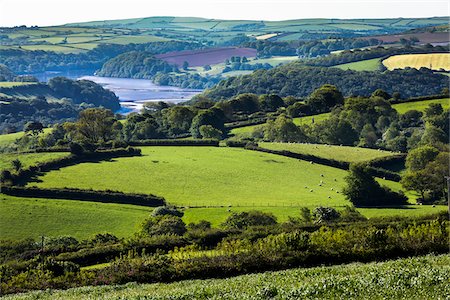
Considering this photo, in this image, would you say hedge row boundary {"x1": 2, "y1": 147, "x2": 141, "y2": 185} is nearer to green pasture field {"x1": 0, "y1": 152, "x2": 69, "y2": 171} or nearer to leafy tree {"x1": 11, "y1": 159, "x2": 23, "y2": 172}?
leafy tree {"x1": 11, "y1": 159, "x2": 23, "y2": 172}

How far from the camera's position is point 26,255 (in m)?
56.5

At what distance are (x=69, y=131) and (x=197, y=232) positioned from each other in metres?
86.5

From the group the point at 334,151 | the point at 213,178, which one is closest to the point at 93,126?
the point at 213,178

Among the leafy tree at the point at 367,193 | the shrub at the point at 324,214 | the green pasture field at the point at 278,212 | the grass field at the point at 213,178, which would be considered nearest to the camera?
the shrub at the point at 324,214

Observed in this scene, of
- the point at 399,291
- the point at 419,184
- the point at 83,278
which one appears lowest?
the point at 419,184

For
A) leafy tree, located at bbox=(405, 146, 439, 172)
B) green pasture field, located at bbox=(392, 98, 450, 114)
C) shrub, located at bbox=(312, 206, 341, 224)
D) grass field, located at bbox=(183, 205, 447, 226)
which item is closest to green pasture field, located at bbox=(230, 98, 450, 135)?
green pasture field, located at bbox=(392, 98, 450, 114)

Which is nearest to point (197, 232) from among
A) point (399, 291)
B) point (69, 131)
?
point (399, 291)

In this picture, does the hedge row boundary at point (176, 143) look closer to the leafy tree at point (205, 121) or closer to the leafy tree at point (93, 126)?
the leafy tree at point (93, 126)

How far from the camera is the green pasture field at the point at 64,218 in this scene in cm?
7088

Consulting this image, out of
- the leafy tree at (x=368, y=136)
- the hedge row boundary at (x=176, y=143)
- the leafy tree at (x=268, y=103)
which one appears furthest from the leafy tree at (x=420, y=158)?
the leafy tree at (x=268, y=103)

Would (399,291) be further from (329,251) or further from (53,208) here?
(53,208)

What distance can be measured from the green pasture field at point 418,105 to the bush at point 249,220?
95.3 meters

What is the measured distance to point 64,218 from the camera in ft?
245

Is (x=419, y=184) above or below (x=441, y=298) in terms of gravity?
below
